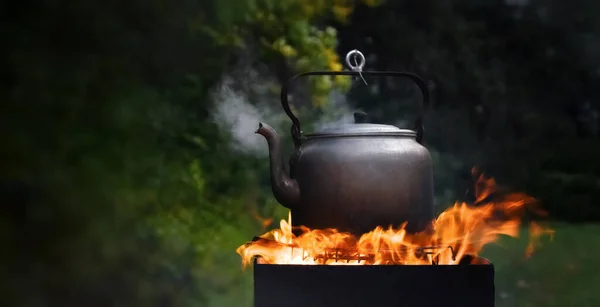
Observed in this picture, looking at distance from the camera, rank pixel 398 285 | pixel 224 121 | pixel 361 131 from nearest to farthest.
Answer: pixel 398 285 < pixel 361 131 < pixel 224 121

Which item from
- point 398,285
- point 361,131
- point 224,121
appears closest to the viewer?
point 398,285

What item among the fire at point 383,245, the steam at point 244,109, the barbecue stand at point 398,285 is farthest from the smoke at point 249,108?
the barbecue stand at point 398,285

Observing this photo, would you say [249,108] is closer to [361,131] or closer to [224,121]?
[224,121]

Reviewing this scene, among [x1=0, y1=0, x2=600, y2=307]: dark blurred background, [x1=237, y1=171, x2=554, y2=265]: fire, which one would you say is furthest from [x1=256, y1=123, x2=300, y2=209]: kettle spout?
[x1=0, y1=0, x2=600, y2=307]: dark blurred background

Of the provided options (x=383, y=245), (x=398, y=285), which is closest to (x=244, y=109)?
(x=383, y=245)

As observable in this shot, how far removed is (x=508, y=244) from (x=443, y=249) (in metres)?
2.07

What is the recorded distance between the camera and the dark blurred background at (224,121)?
2.16 metres

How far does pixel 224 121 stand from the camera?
10.4ft

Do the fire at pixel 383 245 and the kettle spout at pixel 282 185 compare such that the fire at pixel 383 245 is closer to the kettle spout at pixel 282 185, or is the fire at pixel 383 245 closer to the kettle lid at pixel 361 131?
the kettle spout at pixel 282 185

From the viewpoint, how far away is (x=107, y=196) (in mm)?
2420

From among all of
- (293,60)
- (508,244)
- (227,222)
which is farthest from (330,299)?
(508,244)

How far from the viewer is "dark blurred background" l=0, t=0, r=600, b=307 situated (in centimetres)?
216

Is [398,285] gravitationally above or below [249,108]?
below

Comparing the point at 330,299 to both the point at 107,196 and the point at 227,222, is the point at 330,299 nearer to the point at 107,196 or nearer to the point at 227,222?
the point at 107,196
